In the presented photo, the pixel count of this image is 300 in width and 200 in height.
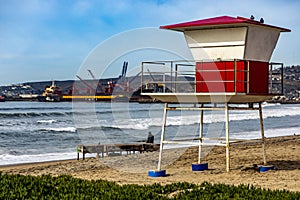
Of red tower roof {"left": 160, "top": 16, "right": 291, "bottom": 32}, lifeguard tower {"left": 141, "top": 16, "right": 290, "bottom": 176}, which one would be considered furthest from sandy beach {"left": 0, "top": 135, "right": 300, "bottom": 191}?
red tower roof {"left": 160, "top": 16, "right": 291, "bottom": 32}

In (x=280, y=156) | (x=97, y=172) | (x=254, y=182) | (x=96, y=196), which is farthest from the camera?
(x=280, y=156)

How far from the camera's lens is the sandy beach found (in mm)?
16688

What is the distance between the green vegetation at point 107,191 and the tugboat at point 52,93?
127 metres

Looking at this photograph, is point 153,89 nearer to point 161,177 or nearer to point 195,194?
point 161,177

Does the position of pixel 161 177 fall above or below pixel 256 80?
below

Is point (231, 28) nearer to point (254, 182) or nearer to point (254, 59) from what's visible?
point (254, 59)

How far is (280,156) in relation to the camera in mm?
24484

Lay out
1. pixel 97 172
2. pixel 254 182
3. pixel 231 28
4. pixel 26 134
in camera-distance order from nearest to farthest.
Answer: pixel 254 182 < pixel 231 28 < pixel 97 172 < pixel 26 134

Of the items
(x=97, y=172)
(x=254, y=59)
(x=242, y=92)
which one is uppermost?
(x=254, y=59)

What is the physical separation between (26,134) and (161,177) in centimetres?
3585

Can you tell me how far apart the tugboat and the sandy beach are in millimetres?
110281

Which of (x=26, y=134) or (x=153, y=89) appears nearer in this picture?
(x=153, y=89)

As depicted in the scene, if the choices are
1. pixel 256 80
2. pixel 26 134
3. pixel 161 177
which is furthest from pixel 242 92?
pixel 26 134

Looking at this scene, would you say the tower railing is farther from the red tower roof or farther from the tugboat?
the tugboat
